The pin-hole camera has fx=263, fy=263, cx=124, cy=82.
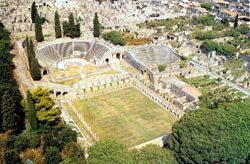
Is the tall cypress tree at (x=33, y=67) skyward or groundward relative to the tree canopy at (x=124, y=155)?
skyward

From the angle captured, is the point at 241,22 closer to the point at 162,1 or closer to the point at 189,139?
the point at 162,1

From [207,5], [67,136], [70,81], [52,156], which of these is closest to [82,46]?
[70,81]

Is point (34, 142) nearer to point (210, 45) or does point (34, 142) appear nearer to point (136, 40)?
point (136, 40)

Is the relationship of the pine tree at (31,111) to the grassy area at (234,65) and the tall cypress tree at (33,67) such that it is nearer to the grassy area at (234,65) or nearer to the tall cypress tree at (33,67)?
the tall cypress tree at (33,67)

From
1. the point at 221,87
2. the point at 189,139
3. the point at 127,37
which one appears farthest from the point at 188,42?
the point at 189,139

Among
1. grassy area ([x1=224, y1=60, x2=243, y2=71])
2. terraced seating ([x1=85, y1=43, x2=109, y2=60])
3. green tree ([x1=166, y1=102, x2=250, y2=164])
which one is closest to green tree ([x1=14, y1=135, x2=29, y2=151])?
green tree ([x1=166, y1=102, x2=250, y2=164])

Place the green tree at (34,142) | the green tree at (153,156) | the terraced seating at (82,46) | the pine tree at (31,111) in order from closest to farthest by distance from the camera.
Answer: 1. the green tree at (153,156)
2. the green tree at (34,142)
3. the pine tree at (31,111)
4. the terraced seating at (82,46)

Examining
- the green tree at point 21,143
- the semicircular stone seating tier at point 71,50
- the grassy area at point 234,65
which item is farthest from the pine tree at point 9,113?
the grassy area at point 234,65
